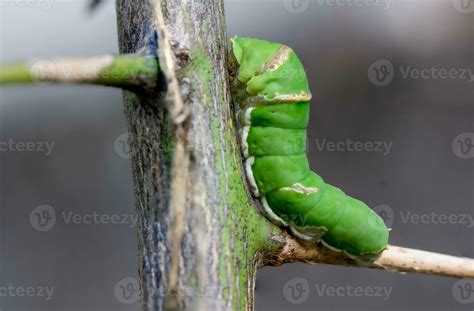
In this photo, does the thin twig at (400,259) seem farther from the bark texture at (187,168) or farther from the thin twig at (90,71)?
the thin twig at (90,71)

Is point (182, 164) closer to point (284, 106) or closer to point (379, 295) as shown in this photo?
point (284, 106)

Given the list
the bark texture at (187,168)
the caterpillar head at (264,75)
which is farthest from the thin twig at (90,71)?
the caterpillar head at (264,75)

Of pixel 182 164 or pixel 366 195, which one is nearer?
pixel 182 164

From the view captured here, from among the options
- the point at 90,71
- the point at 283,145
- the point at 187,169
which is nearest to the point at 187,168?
the point at 187,169

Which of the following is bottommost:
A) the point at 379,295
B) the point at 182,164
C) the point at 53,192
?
the point at 379,295

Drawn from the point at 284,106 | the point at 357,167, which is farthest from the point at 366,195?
the point at 284,106

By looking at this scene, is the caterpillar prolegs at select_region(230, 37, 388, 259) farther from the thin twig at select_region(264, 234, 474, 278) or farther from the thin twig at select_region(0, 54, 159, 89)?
the thin twig at select_region(0, 54, 159, 89)

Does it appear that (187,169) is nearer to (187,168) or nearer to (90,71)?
(187,168)
